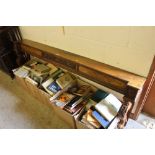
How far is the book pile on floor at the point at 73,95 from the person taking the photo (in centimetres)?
144

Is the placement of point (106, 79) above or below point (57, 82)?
above

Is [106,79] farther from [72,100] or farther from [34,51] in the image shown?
[34,51]

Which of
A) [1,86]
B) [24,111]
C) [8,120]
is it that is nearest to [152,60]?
[24,111]

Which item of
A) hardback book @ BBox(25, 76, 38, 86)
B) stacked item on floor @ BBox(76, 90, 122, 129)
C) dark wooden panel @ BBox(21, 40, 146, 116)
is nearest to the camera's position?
dark wooden panel @ BBox(21, 40, 146, 116)

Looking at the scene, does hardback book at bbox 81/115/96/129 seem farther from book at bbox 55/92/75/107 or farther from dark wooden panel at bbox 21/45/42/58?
dark wooden panel at bbox 21/45/42/58

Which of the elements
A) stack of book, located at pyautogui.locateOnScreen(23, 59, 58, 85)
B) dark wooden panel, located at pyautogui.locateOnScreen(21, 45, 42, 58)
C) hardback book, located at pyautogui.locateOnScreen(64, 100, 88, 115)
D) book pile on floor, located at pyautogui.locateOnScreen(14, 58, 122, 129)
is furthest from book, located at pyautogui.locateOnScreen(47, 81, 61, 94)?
dark wooden panel, located at pyautogui.locateOnScreen(21, 45, 42, 58)

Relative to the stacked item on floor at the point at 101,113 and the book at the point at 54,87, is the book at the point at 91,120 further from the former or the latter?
the book at the point at 54,87

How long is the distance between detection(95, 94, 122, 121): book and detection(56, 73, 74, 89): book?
1.70 ft

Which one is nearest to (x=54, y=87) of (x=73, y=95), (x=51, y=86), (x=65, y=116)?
(x=51, y=86)

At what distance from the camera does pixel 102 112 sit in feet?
4.70

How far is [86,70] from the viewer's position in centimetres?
152

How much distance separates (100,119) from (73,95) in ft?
1.51

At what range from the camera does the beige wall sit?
1158mm
